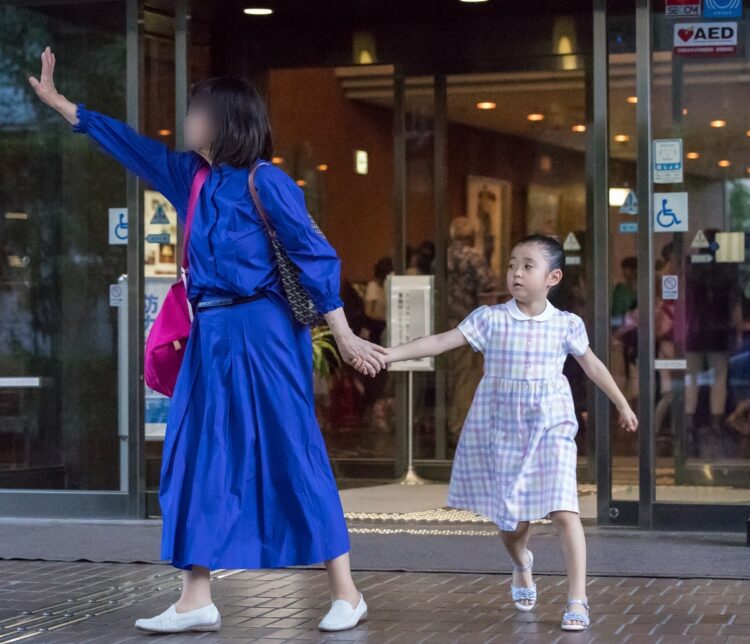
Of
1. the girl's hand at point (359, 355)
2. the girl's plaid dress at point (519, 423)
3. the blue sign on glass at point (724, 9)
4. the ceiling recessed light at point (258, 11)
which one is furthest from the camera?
the ceiling recessed light at point (258, 11)

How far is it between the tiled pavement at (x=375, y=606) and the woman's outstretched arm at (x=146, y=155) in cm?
156

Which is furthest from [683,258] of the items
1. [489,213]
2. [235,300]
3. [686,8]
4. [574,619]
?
[235,300]

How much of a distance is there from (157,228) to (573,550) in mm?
4118

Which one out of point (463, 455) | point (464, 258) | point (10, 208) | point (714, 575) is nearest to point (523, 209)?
point (464, 258)

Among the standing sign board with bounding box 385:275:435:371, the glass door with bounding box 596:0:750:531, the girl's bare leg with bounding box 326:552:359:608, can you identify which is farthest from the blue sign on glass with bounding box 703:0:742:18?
the girl's bare leg with bounding box 326:552:359:608

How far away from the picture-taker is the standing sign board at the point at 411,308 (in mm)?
11141

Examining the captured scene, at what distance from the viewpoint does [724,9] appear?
27.0 feet

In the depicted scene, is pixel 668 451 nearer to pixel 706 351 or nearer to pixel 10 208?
pixel 706 351

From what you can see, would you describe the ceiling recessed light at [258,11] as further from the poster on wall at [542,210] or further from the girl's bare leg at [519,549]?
the girl's bare leg at [519,549]

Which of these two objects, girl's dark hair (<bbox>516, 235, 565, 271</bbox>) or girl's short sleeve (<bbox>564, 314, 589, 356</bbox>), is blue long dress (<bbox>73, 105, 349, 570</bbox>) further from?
girl's short sleeve (<bbox>564, 314, 589, 356</bbox>)

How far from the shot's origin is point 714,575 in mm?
6785

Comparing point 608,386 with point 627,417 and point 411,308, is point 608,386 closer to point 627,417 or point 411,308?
point 627,417

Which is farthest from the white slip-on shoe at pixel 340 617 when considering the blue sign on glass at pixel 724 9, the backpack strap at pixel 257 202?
the blue sign on glass at pixel 724 9

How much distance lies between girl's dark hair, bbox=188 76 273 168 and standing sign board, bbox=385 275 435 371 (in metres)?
5.66
